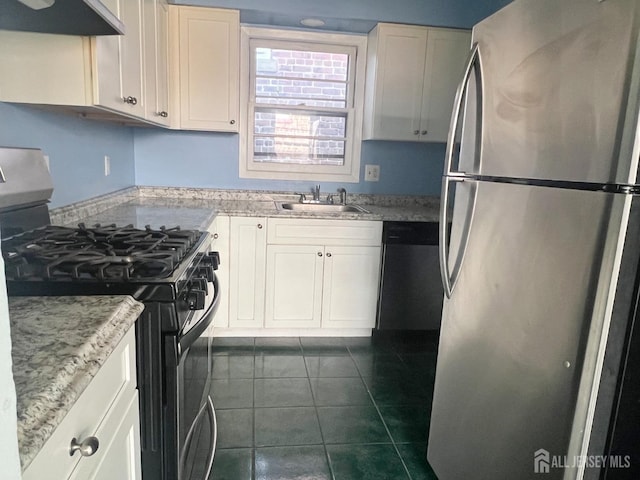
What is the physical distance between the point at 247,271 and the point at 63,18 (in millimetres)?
1774

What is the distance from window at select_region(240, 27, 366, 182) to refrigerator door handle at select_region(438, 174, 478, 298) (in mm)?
1942

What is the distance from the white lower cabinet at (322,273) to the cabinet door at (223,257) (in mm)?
258

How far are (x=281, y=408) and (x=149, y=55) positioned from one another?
193 cm

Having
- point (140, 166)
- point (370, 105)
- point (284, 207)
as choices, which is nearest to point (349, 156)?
point (370, 105)

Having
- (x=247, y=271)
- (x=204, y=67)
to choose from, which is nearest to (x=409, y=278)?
(x=247, y=271)

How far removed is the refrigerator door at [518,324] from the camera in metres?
1.00

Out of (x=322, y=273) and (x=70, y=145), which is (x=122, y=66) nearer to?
(x=70, y=145)

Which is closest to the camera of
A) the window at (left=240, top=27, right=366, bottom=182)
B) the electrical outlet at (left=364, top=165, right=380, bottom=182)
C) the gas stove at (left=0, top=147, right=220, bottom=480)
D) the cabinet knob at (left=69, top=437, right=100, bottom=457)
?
the cabinet knob at (left=69, top=437, right=100, bottom=457)

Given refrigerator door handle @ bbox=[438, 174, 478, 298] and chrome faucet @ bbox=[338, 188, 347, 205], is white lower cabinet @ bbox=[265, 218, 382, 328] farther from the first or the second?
refrigerator door handle @ bbox=[438, 174, 478, 298]

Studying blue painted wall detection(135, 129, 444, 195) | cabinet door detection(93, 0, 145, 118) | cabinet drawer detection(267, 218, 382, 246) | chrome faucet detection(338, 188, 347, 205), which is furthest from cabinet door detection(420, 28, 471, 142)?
cabinet door detection(93, 0, 145, 118)

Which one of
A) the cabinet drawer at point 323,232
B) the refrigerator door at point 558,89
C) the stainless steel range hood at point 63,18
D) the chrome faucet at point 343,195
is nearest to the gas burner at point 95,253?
the stainless steel range hood at point 63,18

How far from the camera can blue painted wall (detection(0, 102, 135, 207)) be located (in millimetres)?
1614

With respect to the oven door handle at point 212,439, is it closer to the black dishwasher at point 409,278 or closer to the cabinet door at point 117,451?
the cabinet door at point 117,451

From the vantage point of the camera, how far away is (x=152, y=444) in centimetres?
112
